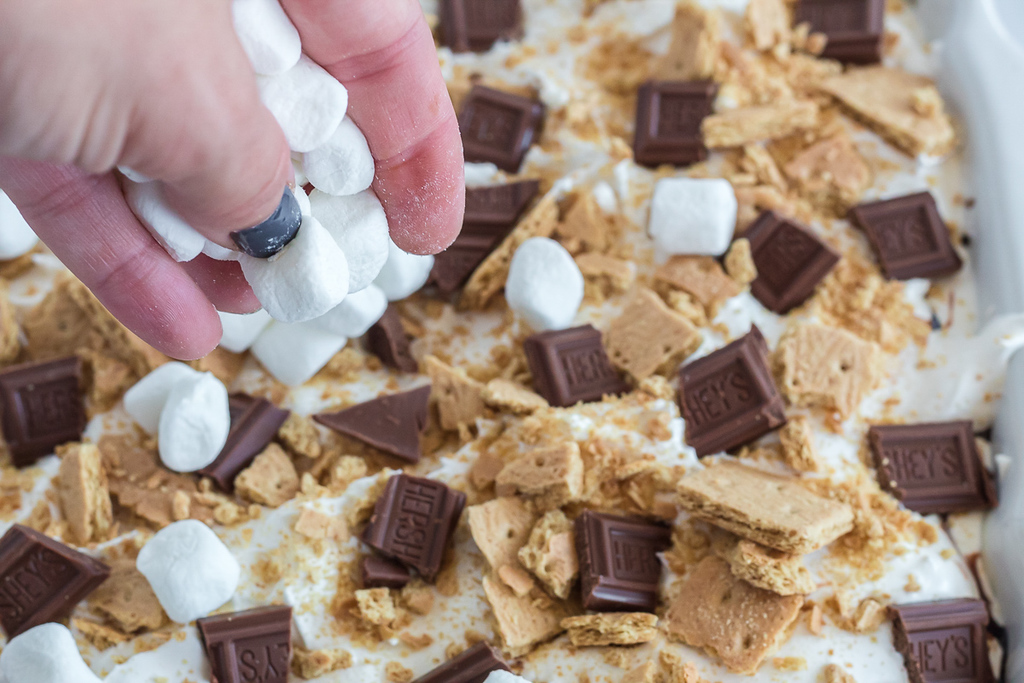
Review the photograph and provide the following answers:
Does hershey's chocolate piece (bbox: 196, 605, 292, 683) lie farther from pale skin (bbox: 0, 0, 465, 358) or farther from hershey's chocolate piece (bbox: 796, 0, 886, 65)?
hershey's chocolate piece (bbox: 796, 0, 886, 65)

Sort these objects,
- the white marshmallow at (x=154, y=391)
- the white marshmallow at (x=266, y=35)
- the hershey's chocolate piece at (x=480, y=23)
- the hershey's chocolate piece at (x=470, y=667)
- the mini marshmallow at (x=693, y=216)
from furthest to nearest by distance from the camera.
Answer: the hershey's chocolate piece at (x=480, y=23)
the mini marshmallow at (x=693, y=216)
the white marshmallow at (x=154, y=391)
the hershey's chocolate piece at (x=470, y=667)
the white marshmallow at (x=266, y=35)

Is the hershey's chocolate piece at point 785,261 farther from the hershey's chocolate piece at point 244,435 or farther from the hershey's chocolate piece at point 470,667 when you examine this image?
the hershey's chocolate piece at point 244,435

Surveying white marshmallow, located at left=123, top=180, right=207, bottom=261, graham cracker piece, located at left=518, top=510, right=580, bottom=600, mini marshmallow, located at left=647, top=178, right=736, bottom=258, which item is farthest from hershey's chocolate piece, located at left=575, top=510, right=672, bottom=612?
white marshmallow, located at left=123, top=180, right=207, bottom=261

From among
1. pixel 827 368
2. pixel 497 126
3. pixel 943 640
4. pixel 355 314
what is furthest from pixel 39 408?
pixel 943 640

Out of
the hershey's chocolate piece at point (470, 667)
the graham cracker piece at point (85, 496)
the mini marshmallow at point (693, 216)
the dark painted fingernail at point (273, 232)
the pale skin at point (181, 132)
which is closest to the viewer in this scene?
the pale skin at point (181, 132)

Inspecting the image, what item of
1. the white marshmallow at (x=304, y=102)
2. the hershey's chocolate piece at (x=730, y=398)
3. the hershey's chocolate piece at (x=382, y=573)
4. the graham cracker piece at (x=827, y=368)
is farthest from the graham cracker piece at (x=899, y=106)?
the hershey's chocolate piece at (x=382, y=573)

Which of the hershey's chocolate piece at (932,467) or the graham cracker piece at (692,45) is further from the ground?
the graham cracker piece at (692,45)

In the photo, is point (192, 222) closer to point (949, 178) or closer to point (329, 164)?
point (329, 164)

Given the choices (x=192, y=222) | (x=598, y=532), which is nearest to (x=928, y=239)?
(x=598, y=532)
